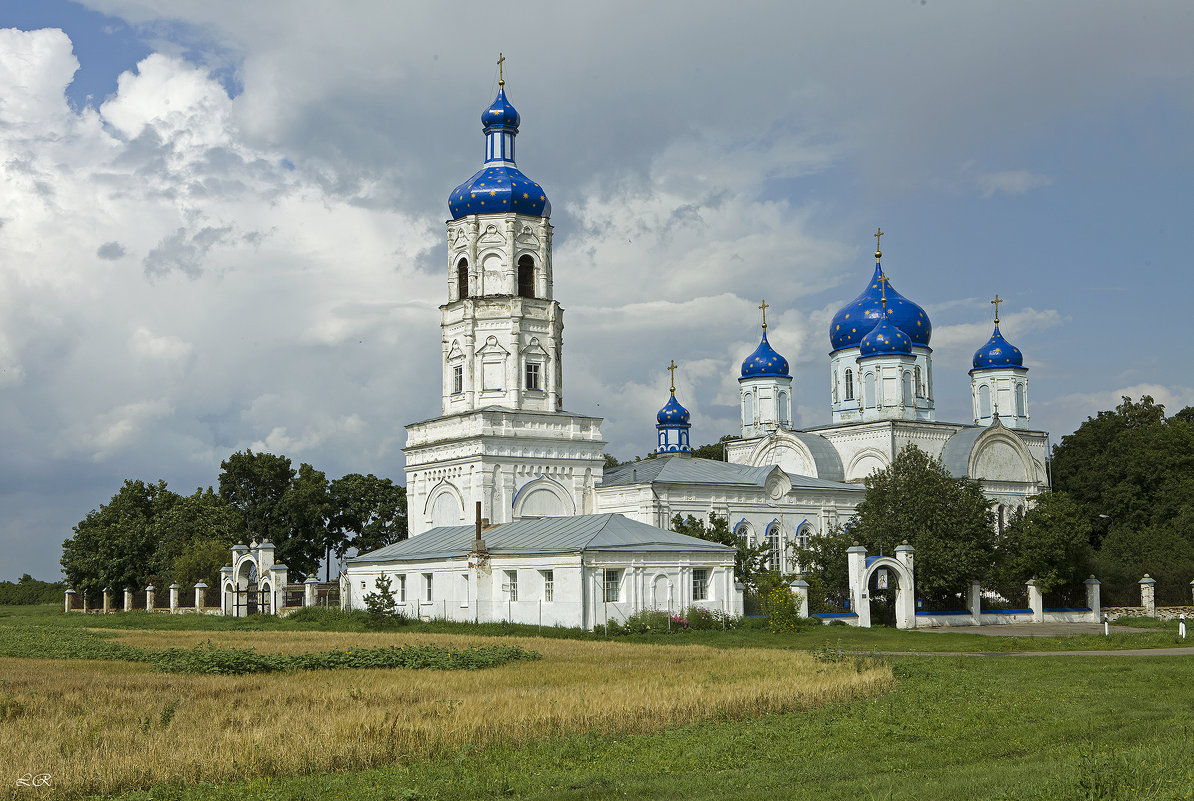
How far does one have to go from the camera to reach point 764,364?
64.0 meters

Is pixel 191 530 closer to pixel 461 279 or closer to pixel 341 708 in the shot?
pixel 461 279

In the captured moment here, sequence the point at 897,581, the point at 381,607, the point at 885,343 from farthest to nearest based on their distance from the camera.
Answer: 1. the point at 885,343
2. the point at 897,581
3. the point at 381,607

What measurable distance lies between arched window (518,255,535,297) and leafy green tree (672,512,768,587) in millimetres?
10359

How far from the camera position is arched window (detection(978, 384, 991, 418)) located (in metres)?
62.8

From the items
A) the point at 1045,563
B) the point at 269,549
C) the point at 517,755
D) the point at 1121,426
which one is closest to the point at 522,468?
the point at 269,549

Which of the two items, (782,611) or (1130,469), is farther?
(1130,469)

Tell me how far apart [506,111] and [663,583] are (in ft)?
68.0

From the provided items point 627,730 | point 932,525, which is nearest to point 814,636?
point 932,525

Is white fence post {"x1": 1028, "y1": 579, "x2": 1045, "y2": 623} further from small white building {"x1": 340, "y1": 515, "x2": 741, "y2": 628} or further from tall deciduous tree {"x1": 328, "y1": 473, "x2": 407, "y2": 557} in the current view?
tall deciduous tree {"x1": 328, "y1": 473, "x2": 407, "y2": 557}

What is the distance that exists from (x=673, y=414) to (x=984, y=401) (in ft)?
51.1

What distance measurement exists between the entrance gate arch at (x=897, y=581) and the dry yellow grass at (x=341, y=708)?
14.1 m

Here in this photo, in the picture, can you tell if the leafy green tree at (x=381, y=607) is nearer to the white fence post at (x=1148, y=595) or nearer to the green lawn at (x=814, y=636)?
the green lawn at (x=814, y=636)

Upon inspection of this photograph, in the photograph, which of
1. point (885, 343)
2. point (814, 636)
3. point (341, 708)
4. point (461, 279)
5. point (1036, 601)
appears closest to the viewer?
point (341, 708)

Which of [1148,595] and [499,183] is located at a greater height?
[499,183]
